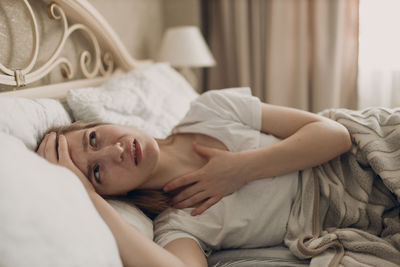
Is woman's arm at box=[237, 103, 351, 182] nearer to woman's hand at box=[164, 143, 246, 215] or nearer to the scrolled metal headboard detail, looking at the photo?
woman's hand at box=[164, 143, 246, 215]

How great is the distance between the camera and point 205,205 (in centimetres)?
108

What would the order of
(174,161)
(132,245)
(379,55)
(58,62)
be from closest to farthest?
1. (132,245)
2. (174,161)
3. (58,62)
4. (379,55)

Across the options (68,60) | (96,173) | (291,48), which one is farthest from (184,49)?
(96,173)

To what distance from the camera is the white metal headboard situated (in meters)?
1.19

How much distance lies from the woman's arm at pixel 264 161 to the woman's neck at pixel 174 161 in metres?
0.05

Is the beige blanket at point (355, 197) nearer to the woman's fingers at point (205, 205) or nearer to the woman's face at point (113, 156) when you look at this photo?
the woman's fingers at point (205, 205)

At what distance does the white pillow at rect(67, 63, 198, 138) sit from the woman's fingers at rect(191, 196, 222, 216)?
373 millimetres

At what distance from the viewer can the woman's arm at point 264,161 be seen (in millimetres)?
1069

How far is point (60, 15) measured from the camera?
1423 mm

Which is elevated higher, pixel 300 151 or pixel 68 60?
pixel 68 60

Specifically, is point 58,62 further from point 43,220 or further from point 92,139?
point 43,220

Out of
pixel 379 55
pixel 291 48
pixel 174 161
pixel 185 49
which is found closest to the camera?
pixel 174 161

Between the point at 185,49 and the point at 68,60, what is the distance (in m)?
1.04

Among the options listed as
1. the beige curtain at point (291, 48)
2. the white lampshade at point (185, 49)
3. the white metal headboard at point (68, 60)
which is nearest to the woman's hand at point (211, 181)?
the white metal headboard at point (68, 60)
